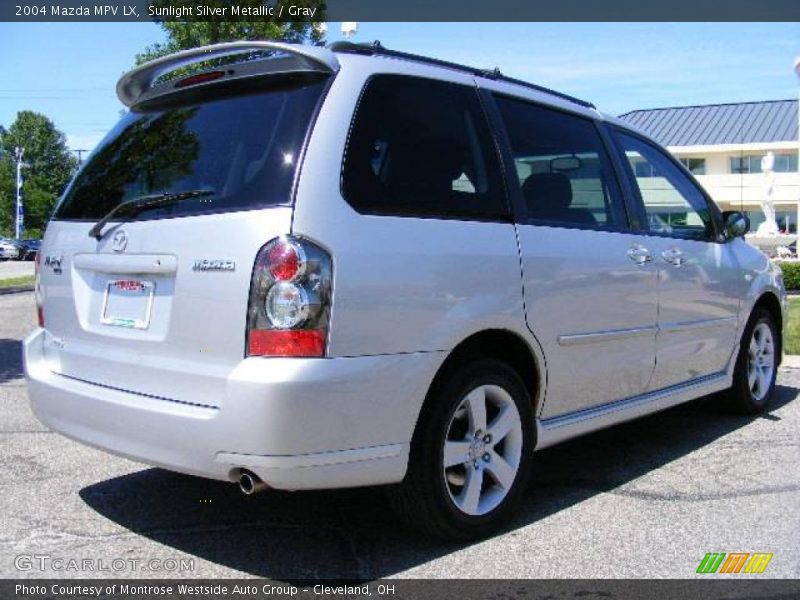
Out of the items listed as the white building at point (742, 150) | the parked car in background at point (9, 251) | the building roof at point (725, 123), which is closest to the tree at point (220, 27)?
the parked car in background at point (9, 251)

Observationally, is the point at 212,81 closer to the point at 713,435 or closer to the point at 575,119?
the point at 575,119

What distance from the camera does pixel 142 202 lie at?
10.8ft

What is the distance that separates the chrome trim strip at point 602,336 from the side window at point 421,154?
67 cm

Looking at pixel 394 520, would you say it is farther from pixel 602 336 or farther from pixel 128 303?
pixel 128 303

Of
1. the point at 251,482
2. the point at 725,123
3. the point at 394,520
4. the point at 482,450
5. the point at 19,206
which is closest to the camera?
the point at 251,482

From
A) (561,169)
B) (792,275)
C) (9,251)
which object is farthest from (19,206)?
(561,169)

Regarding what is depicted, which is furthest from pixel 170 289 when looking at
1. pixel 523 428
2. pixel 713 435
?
pixel 713 435

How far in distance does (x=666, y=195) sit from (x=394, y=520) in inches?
105

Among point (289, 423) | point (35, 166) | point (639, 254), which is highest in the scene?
point (35, 166)

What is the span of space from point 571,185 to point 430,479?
5.68 feet

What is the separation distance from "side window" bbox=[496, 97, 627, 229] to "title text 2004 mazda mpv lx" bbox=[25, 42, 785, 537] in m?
0.01

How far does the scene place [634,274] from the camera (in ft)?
14.1

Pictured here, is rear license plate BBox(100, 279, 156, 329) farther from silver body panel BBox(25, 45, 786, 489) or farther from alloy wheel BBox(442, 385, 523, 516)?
alloy wheel BBox(442, 385, 523, 516)

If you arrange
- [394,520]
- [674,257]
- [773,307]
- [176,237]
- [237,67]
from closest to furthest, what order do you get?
[176,237], [237,67], [394,520], [674,257], [773,307]
